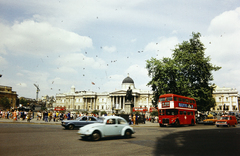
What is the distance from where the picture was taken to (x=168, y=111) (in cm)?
2720

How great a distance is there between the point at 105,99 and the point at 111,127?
11278 cm

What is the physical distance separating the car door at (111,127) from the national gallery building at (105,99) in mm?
87620

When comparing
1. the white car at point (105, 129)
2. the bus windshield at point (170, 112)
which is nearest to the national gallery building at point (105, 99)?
the bus windshield at point (170, 112)

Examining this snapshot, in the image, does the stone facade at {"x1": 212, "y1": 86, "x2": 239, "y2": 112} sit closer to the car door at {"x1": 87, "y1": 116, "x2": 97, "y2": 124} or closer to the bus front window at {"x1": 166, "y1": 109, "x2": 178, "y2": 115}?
the bus front window at {"x1": 166, "y1": 109, "x2": 178, "y2": 115}

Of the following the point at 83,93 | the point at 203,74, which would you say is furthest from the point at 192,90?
the point at 83,93

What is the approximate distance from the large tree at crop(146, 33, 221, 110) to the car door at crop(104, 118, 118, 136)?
90.7 feet

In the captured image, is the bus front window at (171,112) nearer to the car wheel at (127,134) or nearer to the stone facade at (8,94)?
the car wheel at (127,134)

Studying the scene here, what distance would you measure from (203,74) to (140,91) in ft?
240

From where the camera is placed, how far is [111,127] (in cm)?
1267

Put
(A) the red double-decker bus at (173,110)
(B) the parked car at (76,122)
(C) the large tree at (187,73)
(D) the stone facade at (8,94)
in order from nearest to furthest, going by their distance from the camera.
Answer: (B) the parked car at (76,122) < (A) the red double-decker bus at (173,110) < (C) the large tree at (187,73) < (D) the stone facade at (8,94)

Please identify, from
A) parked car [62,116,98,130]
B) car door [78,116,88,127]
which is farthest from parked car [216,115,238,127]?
car door [78,116,88,127]

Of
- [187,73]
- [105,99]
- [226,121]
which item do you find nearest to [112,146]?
[226,121]

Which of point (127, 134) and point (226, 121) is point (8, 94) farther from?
point (127, 134)

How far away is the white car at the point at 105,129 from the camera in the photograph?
12.0 m
